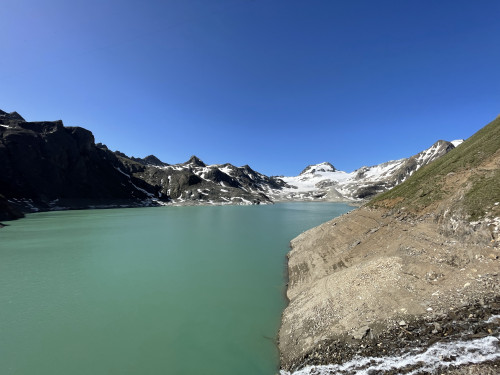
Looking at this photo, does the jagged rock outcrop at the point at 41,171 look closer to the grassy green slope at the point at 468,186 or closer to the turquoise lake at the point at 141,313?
the turquoise lake at the point at 141,313

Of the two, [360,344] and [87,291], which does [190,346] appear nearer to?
[360,344]

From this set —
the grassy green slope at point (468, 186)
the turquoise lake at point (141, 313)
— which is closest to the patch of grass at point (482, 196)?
the grassy green slope at point (468, 186)

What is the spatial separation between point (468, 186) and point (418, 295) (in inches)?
519

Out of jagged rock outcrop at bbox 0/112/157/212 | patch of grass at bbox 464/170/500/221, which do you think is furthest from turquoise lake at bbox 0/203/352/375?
jagged rock outcrop at bbox 0/112/157/212

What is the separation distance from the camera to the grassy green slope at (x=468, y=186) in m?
18.2

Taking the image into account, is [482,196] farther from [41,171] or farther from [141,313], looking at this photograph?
[41,171]

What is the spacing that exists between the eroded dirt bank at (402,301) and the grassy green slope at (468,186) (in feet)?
8.87

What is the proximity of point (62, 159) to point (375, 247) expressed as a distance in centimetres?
23581

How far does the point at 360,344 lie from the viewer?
40.3 feet

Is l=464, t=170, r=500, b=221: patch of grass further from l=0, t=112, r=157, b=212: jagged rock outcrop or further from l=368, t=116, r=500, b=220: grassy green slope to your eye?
l=0, t=112, r=157, b=212: jagged rock outcrop

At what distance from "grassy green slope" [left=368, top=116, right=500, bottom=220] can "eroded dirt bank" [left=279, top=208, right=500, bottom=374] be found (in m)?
2.70

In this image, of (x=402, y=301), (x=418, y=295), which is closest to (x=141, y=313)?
(x=402, y=301)

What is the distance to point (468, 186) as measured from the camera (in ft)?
68.7

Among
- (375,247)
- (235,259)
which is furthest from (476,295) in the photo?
(235,259)
